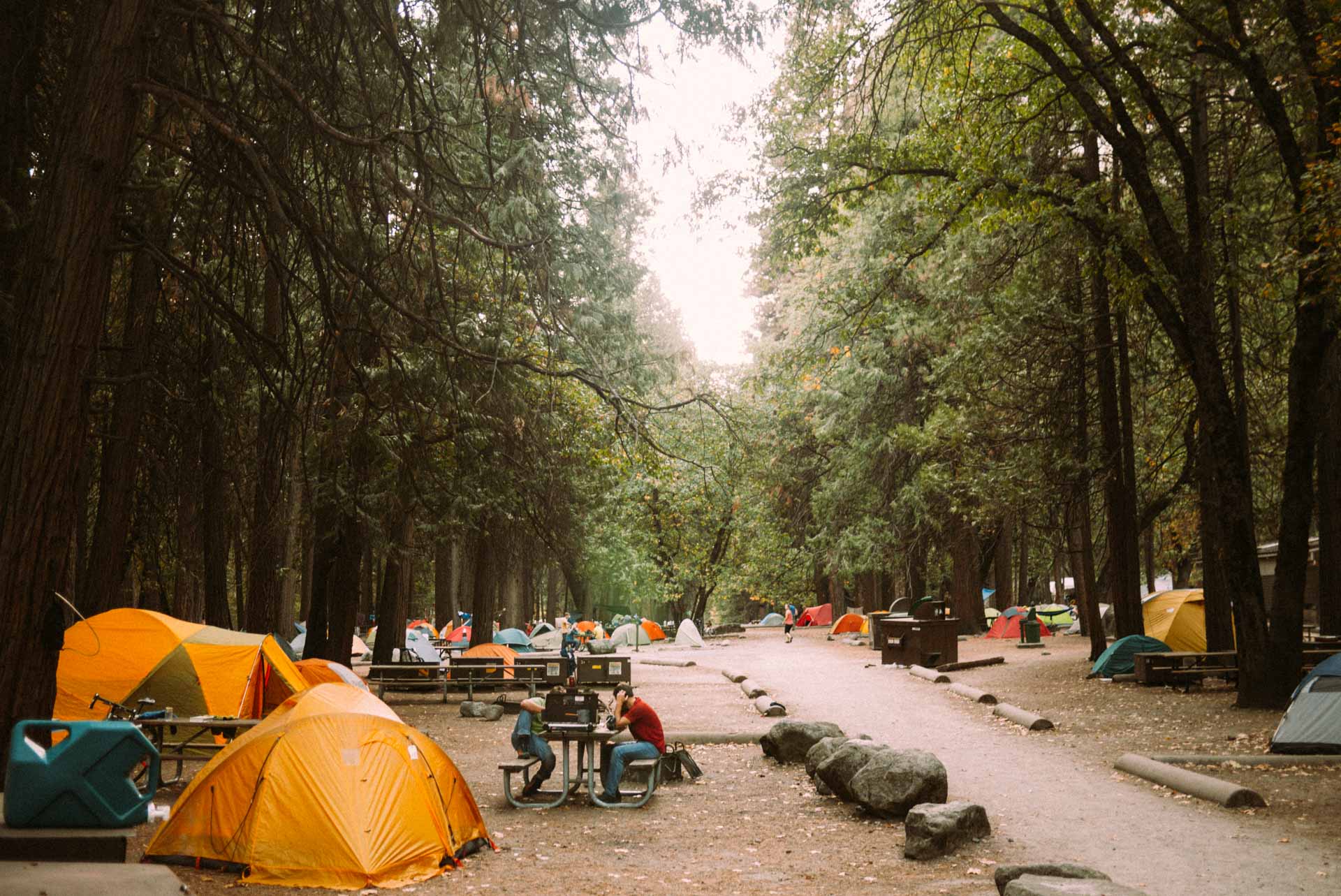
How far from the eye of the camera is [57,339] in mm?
6961

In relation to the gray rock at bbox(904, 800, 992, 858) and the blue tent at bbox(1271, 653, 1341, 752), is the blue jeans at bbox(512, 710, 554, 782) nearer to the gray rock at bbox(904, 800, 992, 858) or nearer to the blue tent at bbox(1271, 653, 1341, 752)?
the gray rock at bbox(904, 800, 992, 858)

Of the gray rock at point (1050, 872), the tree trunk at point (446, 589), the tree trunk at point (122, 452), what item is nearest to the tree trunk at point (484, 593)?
the tree trunk at point (446, 589)

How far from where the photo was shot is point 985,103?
16.2m

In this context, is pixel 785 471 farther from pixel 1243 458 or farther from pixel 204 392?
pixel 204 392

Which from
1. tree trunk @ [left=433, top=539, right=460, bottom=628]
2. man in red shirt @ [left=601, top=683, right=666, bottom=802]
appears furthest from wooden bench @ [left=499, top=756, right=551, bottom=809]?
tree trunk @ [left=433, top=539, right=460, bottom=628]

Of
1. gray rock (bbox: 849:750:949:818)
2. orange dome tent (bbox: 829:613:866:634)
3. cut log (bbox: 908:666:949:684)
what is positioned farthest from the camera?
orange dome tent (bbox: 829:613:866:634)

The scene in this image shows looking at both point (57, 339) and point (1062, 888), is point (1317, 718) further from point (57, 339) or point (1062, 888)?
point (57, 339)

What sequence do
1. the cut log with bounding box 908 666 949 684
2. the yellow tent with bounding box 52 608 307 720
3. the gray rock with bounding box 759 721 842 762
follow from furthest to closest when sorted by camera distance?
the cut log with bounding box 908 666 949 684 → the yellow tent with bounding box 52 608 307 720 → the gray rock with bounding box 759 721 842 762

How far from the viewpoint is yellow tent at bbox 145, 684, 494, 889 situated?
795 centimetres

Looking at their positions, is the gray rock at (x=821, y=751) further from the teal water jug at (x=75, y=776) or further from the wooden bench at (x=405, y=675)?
the wooden bench at (x=405, y=675)

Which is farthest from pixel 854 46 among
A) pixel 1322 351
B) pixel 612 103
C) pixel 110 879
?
pixel 110 879

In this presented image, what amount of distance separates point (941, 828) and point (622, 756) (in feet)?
12.0

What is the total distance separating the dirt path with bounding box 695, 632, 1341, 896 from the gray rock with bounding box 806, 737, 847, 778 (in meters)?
1.18

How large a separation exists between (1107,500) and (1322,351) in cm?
718
